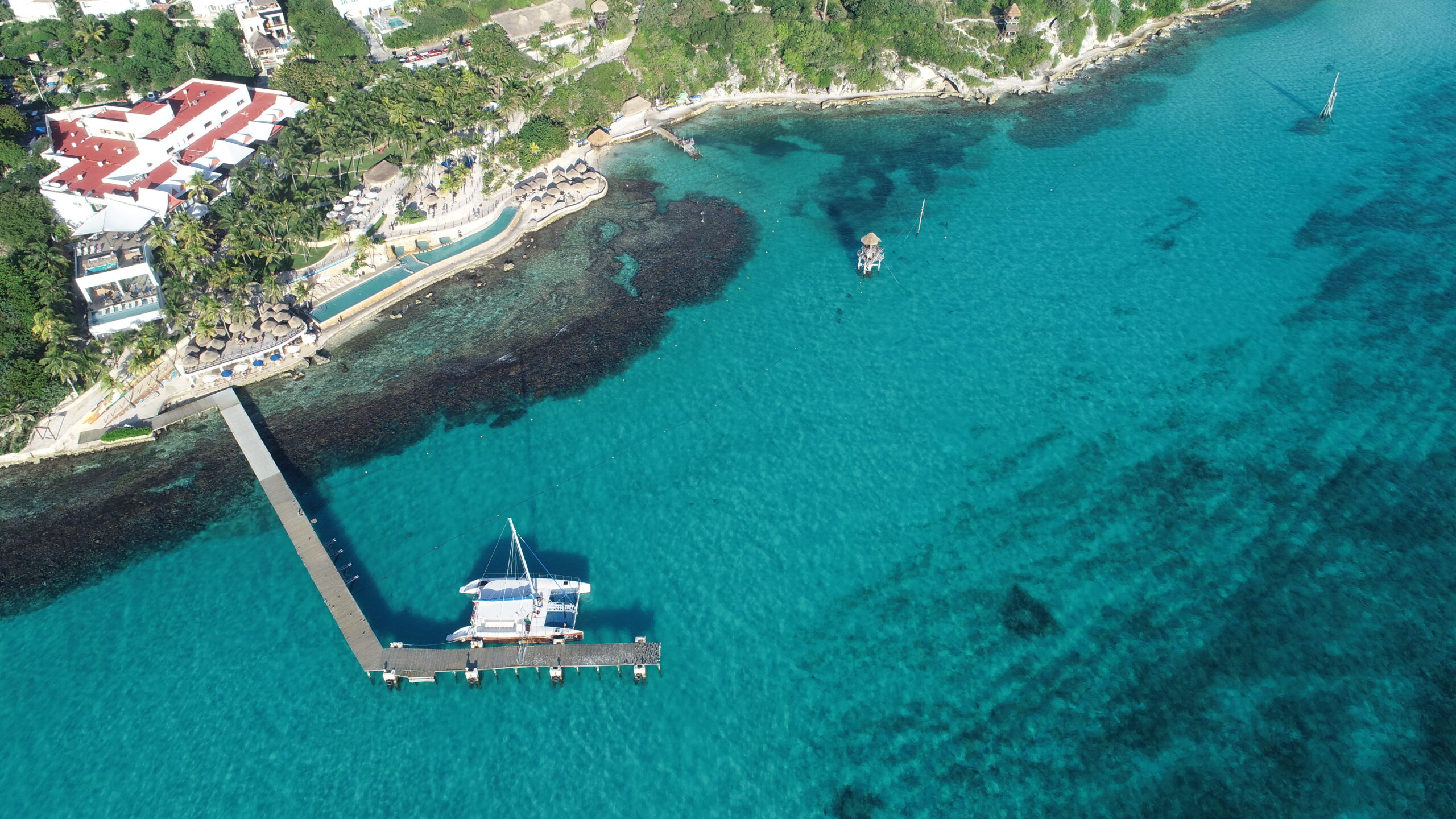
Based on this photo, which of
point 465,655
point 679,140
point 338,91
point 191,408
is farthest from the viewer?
point 679,140

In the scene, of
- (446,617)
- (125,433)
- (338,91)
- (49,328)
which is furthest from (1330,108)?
(49,328)

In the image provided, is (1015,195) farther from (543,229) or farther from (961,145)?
(543,229)

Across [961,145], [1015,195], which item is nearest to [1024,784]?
[1015,195]

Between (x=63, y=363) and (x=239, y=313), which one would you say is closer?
(x=63, y=363)

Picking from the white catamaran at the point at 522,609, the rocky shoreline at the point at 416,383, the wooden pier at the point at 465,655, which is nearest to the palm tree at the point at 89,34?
the rocky shoreline at the point at 416,383

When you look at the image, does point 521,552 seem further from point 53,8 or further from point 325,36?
point 53,8

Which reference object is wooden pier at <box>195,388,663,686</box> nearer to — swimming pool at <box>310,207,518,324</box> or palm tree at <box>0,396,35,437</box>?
palm tree at <box>0,396,35,437</box>

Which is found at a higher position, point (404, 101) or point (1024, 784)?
point (404, 101)
